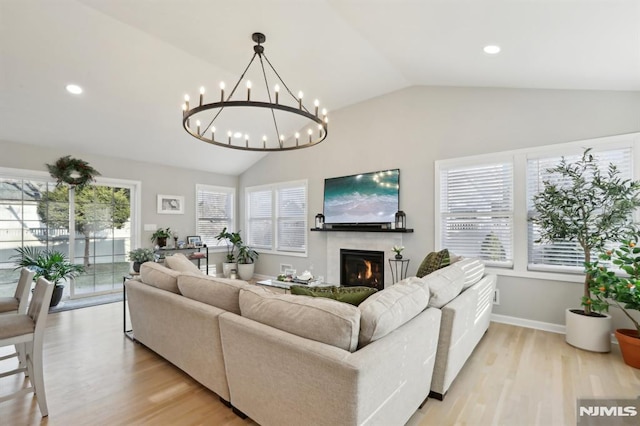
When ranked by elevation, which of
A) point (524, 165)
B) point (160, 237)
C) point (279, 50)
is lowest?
point (160, 237)

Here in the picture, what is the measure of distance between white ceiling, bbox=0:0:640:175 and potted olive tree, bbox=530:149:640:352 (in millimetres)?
1005

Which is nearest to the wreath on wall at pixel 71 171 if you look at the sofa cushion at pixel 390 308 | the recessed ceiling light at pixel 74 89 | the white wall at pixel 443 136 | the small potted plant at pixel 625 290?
the recessed ceiling light at pixel 74 89

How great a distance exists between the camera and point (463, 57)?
3.28 metres

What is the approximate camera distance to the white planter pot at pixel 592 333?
3.01m

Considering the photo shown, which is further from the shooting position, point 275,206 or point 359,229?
point 275,206

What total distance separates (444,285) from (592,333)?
2062 millimetres

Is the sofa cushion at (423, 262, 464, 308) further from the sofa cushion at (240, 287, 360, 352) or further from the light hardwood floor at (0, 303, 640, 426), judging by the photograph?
the sofa cushion at (240, 287, 360, 352)

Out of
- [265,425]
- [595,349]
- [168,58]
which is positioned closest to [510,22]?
[595,349]

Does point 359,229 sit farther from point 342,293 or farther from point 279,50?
point 342,293

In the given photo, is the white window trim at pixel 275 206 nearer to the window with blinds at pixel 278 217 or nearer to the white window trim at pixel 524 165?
the window with blinds at pixel 278 217

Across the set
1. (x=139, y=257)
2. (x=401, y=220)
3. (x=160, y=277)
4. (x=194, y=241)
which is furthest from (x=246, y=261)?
(x=160, y=277)

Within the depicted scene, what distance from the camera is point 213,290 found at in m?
2.24

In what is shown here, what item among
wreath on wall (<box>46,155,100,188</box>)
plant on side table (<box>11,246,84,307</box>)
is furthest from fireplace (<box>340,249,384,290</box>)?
Result: wreath on wall (<box>46,155,100,188</box>)

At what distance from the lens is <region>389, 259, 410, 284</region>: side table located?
4766 millimetres
